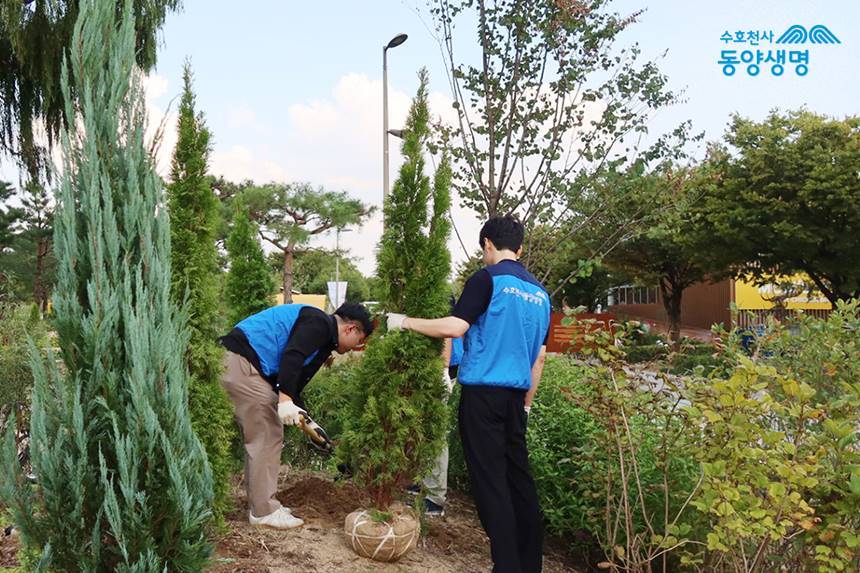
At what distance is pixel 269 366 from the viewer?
14.7 ft

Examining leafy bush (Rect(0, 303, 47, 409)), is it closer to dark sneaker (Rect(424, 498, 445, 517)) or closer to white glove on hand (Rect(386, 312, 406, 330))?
white glove on hand (Rect(386, 312, 406, 330))

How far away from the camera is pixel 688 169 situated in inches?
315

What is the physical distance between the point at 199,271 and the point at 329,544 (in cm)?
173

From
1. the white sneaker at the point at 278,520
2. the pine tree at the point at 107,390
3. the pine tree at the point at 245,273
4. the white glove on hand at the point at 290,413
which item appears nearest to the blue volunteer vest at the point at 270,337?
the white glove on hand at the point at 290,413

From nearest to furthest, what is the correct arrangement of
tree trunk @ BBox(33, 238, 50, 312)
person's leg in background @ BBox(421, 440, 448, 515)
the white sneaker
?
the white sneaker < person's leg in background @ BBox(421, 440, 448, 515) < tree trunk @ BBox(33, 238, 50, 312)

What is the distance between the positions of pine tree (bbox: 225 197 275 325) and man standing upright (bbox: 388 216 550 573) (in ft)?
10.3


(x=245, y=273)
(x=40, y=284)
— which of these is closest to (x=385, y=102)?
(x=40, y=284)

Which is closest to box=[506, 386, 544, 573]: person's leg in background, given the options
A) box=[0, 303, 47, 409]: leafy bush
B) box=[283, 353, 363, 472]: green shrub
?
box=[283, 353, 363, 472]: green shrub

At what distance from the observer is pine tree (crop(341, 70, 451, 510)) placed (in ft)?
13.3

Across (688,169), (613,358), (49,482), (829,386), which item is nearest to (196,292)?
(49,482)

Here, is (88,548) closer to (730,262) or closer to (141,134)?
(141,134)

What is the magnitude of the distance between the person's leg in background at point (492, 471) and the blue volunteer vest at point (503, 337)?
9 centimetres

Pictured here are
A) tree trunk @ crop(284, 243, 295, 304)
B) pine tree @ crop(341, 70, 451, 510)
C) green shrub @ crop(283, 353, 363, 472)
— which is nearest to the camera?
pine tree @ crop(341, 70, 451, 510)

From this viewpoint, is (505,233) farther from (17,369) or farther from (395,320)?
(17,369)
